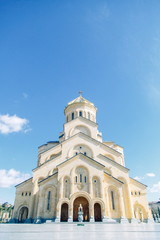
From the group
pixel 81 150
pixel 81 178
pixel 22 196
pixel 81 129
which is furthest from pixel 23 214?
pixel 81 129

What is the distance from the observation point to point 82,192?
16.5 metres

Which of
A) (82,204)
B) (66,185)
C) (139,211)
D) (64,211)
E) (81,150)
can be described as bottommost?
(139,211)

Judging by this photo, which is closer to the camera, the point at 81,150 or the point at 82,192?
the point at 82,192

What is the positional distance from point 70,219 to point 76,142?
931cm

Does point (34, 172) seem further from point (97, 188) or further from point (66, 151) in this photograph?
point (97, 188)

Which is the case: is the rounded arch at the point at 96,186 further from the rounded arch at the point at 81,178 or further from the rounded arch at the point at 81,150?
the rounded arch at the point at 81,150

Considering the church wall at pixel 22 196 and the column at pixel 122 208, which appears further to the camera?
the church wall at pixel 22 196

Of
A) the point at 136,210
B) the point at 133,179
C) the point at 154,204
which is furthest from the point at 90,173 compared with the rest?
the point at 154,204

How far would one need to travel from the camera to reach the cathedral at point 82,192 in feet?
53.4

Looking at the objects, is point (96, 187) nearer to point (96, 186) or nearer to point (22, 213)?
point (96, 186)

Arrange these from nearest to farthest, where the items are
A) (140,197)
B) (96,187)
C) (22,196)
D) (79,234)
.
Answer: (79,234), (96,187), (140,197), (22,196)

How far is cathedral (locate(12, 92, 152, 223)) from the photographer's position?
16281 mm

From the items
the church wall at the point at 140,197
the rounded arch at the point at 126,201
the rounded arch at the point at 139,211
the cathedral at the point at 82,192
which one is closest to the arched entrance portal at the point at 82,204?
the cathedral at the point at 82,192

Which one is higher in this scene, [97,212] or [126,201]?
[126,201]
